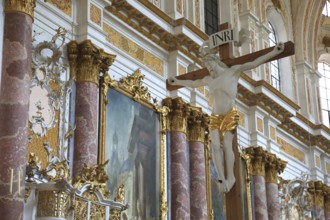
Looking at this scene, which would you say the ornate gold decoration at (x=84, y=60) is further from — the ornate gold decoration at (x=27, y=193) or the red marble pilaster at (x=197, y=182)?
the red marble pilaster at (x=197, y=182)

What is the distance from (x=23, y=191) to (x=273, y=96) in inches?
407

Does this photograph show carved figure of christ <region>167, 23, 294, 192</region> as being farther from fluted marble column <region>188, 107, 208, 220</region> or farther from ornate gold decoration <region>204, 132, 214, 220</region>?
ornate gold decoration <region>204, 132, 214, 220</region>

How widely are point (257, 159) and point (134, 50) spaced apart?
5555 millimetres

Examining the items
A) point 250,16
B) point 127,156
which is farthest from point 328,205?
point 127,156

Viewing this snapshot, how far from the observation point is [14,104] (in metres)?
9.41

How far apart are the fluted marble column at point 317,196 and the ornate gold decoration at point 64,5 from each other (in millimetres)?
11224

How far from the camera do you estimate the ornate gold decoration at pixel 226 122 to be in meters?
8.88

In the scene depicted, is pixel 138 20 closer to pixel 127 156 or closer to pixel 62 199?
pixel 127 156

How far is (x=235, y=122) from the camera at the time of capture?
8922 mm

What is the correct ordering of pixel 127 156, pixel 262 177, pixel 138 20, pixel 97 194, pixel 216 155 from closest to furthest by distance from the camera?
pixel 216 155 < pixel 97 194 < pixel 127 156 < pixel 138 20 < pixel 262 177

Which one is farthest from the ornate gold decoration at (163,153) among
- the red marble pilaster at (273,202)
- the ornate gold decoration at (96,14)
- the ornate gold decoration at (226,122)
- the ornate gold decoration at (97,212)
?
the red marble pilaster at (273,202)

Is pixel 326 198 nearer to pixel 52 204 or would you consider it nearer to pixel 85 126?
pixel 85 126

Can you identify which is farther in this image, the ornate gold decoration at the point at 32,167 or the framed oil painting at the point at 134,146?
the framed oil painting at the point at 134,146

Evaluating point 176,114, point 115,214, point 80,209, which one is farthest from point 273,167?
point 80,209
